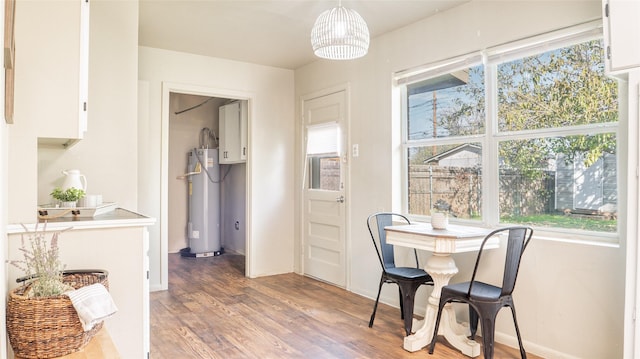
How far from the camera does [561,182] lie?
9.00 ft

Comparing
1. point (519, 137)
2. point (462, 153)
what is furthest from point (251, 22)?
point (519, 137)

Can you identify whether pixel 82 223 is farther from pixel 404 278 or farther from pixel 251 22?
pixel 251 22

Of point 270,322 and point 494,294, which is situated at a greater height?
point 494,294

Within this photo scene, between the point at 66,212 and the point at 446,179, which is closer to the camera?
the point at 66,212

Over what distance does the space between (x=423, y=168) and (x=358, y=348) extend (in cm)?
163

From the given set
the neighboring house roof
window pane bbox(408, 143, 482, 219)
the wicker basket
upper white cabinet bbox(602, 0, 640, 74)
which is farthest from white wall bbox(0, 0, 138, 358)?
upper white cabinet bbox(602, 0, 640, 74)

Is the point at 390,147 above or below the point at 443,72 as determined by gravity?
below

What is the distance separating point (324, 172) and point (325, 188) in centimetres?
18

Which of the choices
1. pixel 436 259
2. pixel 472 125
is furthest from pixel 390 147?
pixel 436 259

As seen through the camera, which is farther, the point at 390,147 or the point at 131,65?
the point at 390,147

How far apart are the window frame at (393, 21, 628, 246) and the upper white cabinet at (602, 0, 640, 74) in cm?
40

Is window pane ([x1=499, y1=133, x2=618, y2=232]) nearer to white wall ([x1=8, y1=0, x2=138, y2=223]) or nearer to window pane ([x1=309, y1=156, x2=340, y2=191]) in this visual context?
window pane ([x1=309, y1=156, x2=340, y2=191])

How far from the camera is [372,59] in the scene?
13.4ft

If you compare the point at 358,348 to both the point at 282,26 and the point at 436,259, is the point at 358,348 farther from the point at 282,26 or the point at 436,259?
the point at 282,26
